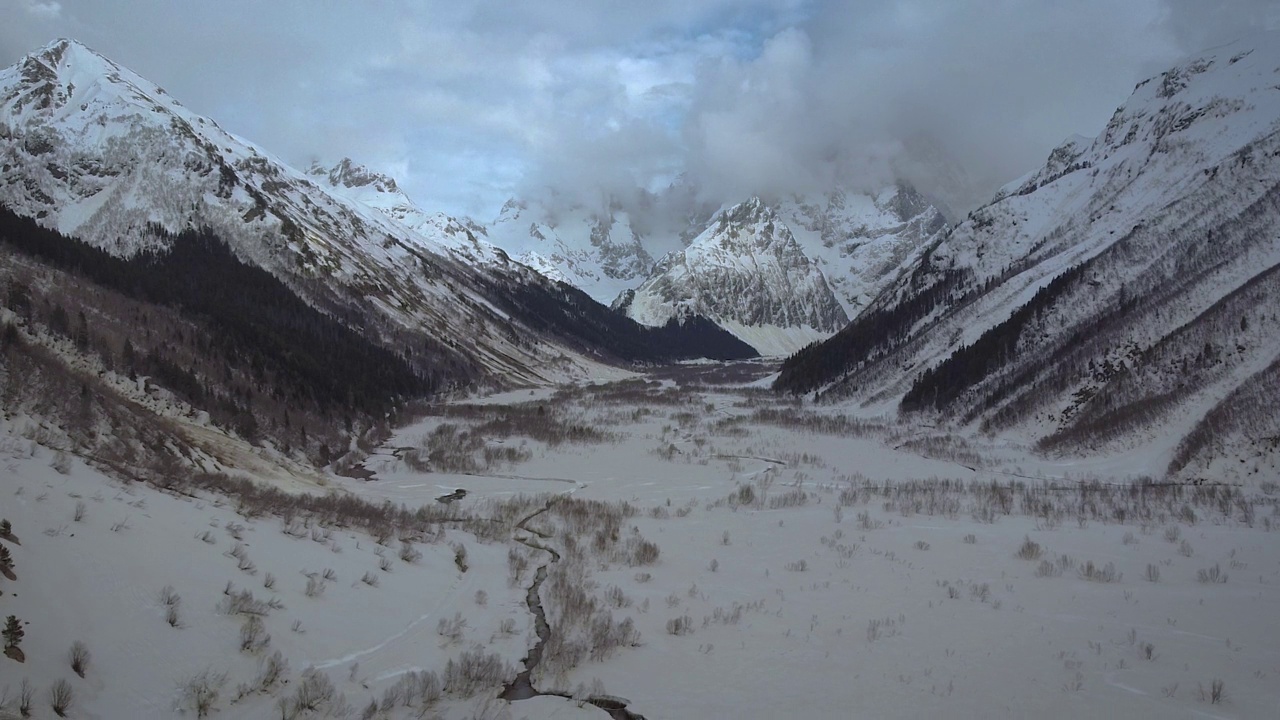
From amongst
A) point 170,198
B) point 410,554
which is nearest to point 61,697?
point 410,554

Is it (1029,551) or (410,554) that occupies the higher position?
(1029,551)

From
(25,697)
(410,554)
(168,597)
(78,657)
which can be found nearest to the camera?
(25,697)

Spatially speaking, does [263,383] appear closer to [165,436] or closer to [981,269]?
[165,436]

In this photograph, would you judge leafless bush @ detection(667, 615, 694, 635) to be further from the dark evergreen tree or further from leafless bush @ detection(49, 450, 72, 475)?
leafless bush @ detection(49, 450, 72, 475)

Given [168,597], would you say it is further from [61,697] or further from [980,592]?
[980,592]

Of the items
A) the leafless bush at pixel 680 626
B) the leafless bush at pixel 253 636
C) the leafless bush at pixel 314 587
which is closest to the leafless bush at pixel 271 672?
the leafless bush at pixel 253 636

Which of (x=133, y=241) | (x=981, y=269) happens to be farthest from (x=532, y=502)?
(x=133, y=241)

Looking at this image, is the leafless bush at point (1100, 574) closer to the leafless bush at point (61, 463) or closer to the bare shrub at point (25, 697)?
the bare shrub at point (25, 697)
